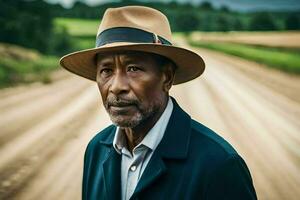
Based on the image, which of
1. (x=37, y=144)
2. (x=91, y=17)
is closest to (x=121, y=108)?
(x=91, y=17)

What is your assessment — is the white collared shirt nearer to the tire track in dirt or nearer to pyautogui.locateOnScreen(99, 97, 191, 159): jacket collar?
pyautogui.locateOnScreen(99, 97, 191, 159): jacket collar

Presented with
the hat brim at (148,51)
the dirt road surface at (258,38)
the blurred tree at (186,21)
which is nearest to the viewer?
the hat brim at (148,51)

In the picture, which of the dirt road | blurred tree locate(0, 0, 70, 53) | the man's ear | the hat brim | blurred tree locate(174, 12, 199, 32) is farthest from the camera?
blurred tree locate(0, 0, 70, 53)

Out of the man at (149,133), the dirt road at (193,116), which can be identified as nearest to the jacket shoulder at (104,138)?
the man at (149,133)

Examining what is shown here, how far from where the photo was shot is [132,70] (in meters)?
1.34

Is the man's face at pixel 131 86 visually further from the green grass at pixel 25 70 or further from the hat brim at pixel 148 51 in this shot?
the green grass at pixel 25 70

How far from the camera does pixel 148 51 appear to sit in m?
1.34

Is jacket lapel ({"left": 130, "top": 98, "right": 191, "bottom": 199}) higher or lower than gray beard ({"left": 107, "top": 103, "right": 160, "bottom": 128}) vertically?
lower

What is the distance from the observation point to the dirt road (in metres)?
3.67

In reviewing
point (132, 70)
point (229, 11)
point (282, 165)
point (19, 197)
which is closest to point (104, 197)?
point (132, 70)

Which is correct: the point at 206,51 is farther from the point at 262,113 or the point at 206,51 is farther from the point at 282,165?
the point at 282,165

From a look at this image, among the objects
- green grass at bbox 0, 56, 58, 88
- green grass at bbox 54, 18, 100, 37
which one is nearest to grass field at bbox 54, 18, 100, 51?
green grass at bbox 54, 18, 100, 37

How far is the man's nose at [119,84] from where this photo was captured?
1.33 metres

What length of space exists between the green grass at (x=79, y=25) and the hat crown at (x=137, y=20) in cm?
246
